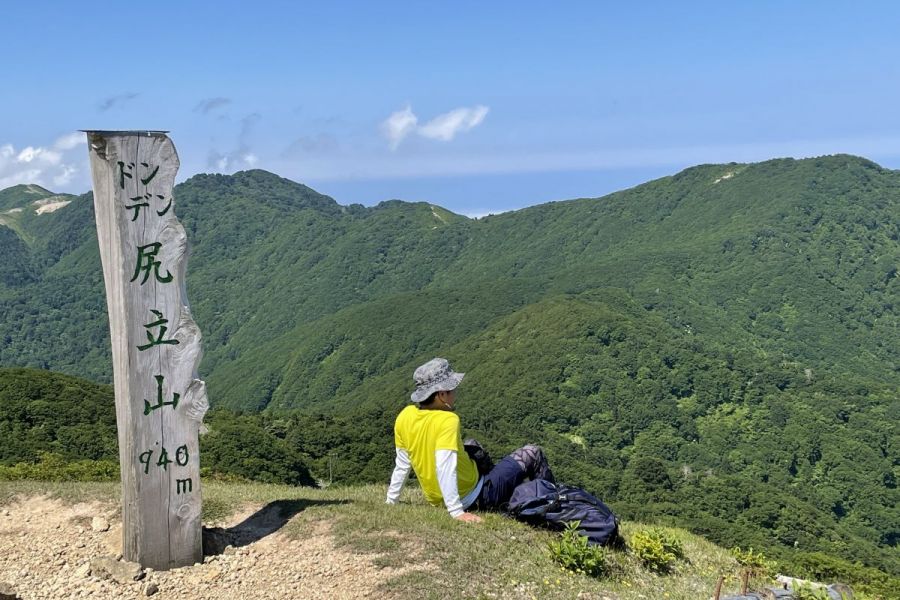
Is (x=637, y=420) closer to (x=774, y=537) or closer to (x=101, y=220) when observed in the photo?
(x=774, y=537)

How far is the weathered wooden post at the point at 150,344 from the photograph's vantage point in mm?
7090

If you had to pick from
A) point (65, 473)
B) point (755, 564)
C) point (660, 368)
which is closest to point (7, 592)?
point (755, 564)

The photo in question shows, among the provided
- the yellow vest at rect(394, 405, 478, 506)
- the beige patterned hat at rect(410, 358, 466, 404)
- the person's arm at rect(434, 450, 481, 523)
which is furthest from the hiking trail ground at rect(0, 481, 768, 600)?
the beige patterned hat at rect(410, 358, 466, 404)

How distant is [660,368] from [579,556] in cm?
8853

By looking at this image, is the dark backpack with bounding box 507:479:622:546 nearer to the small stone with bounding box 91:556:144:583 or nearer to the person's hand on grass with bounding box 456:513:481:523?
the person's hand on grass with bounding box 456:513:481:523

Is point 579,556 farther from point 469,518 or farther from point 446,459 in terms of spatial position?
point 446,459

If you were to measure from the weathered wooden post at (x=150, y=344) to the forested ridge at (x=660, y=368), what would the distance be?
12.0 meters

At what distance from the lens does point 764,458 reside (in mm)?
76000

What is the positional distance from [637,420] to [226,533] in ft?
266

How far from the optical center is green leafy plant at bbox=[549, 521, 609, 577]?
731 cm

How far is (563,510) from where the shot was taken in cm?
802

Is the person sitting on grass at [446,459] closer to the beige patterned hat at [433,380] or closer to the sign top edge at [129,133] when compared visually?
the beige patterned hat at [433,380]

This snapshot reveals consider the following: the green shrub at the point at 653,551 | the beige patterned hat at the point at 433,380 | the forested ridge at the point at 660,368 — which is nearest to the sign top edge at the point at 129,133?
the beige patterned hat at the point at 433,380

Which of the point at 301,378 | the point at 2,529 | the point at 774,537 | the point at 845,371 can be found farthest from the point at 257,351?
the point at 2,529
